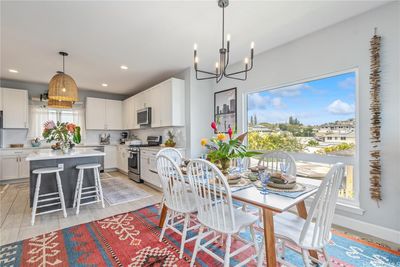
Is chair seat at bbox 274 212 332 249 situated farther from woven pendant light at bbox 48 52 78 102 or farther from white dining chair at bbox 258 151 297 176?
woven pendant light at bbox 48 52 78 102

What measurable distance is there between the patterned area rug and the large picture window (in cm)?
78

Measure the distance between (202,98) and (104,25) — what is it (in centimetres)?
230

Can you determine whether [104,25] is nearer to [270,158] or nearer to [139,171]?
[270,158]

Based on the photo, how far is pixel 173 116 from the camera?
13.3ft

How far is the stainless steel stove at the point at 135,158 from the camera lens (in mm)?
4734

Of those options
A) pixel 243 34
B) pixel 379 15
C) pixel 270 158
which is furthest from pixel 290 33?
pixel 270 158

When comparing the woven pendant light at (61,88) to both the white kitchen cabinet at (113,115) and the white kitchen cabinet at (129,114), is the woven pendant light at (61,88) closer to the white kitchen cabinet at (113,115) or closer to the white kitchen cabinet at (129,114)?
the white kitchen cabinet at (129,114)

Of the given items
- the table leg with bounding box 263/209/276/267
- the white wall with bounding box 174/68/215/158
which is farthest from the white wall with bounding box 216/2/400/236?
the white wall with bounding box 174/68/215/158

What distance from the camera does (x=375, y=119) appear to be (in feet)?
7.12

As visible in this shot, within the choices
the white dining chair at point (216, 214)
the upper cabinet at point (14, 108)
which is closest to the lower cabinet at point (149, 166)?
the white dining chair at point (216, 214)

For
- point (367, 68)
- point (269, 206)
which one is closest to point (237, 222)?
point (269, 206)

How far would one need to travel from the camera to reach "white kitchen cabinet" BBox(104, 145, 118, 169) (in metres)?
6.02

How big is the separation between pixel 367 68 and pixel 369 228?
1916mm

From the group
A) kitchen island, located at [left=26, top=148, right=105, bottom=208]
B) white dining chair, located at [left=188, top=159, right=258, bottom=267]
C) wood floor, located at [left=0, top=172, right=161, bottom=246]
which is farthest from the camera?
kitchen island, located at [left=26, top=148, right=105, bottom=208]
